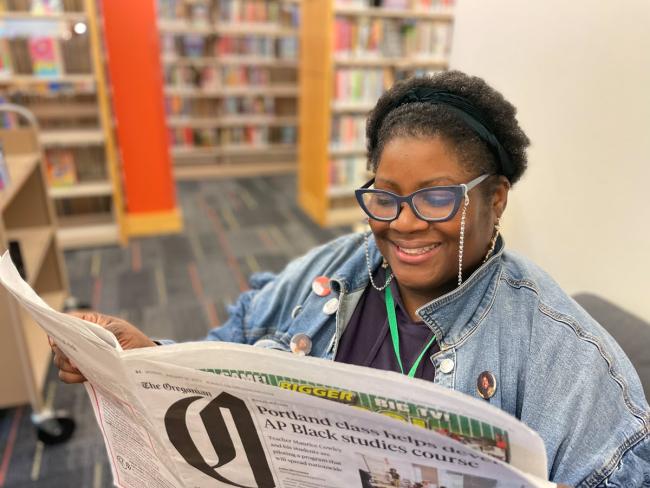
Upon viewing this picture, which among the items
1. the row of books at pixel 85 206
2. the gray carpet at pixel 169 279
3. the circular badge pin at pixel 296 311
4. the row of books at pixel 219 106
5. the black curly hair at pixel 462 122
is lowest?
the gray carpet at pixel 169 279

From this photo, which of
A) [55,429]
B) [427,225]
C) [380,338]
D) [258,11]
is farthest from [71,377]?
[258,11]

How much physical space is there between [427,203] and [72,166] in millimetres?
3548

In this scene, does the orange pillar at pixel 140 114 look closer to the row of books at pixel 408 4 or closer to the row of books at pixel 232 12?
the row of books at pixel 408 4

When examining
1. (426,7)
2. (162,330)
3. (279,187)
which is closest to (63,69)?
(162,330)

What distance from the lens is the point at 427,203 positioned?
0.86 m

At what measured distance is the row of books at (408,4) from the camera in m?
3.84

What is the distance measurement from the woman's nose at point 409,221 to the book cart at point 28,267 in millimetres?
1554

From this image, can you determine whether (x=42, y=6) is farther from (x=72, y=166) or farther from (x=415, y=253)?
(x=415, y=253)

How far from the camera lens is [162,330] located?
107 inches

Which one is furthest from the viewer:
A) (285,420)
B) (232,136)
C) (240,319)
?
(232,136)

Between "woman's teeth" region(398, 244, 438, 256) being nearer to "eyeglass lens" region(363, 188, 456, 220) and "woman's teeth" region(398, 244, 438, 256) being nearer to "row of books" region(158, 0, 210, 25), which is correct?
"eyeglass lens" region(363, 188, 456, 220)

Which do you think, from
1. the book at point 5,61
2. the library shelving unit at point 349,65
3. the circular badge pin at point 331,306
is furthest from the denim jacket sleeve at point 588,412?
the book at point 5,61

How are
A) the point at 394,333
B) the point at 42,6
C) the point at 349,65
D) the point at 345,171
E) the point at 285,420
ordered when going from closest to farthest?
the point at 285,420, the point at 394,333, the point at 42,6, the point at 349,65, the point at 345,171

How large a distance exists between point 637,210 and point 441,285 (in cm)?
65
